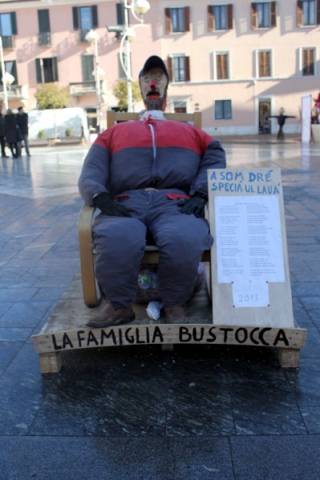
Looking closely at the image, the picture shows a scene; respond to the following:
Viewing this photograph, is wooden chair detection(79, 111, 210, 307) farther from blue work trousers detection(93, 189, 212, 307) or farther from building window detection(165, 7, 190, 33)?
building window detection(165, 7, 190, 33)

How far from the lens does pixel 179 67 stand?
4403cm

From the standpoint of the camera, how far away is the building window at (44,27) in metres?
45.6

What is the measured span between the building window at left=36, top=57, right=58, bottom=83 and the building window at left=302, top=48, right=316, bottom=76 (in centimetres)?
1888

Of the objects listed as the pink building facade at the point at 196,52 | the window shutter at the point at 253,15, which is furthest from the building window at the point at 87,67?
the window shutter at the point at 253,15

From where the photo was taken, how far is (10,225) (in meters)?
7.13

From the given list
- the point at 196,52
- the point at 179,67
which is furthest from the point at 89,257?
the point at 179,67

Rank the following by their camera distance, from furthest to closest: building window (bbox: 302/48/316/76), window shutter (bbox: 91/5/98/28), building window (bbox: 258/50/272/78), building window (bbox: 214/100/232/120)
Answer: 1. window shutter (bbox: 91/5/98/28)
2. building window (bbox: 214/100/232/120)
3. building window (bbox: 258/50/272/78)
4. building window (bbox: 302/48/316/76)

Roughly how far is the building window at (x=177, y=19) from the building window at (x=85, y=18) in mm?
5815

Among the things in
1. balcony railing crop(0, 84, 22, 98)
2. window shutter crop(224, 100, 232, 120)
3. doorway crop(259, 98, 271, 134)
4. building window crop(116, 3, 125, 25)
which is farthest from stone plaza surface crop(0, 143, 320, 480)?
balcony railing crop(0, 84, 22, 98)

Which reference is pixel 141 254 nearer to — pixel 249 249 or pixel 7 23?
pixel 249 249

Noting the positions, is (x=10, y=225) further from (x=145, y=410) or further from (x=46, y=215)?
(x=145, y=410)

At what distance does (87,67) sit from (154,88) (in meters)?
44.1

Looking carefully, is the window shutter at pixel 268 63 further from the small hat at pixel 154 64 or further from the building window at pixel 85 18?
the small hat at pixel 154 64

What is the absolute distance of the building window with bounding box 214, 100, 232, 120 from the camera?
44.3m
